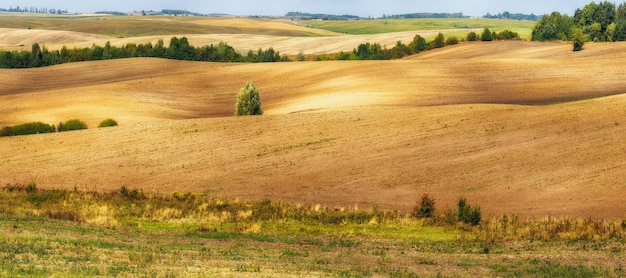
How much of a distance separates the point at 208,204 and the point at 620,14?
161 meters

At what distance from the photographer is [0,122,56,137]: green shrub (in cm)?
6153

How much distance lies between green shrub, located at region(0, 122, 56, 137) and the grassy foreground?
2144 cm

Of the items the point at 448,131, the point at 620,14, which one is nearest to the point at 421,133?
the point at 448,131

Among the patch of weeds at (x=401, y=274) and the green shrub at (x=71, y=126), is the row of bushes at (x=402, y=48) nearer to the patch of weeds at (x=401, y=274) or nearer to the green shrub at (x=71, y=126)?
the green shrub at (x=71, y=126)

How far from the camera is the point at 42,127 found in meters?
62.7

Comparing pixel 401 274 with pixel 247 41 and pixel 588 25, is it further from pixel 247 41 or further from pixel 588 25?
pixel 247 41

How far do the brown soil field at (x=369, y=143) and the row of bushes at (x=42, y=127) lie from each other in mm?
2725

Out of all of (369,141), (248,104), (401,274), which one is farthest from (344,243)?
(248,104)

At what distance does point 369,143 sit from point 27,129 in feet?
85.0

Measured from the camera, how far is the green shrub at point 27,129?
61.5 m

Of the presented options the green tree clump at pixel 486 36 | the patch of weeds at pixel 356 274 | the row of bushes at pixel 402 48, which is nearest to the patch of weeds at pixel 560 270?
the patch of weeds at pixel 356 274

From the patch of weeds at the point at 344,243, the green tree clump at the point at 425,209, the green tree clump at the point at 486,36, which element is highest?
the green tree clump at the point at 486,36

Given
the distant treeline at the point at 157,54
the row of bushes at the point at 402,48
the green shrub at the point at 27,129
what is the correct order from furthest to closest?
the row of bushes at the point at 402,48 → the distant treeline at the point at 157,54 → the green shrub at the point at 27,129

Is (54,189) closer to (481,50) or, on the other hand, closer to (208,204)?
(208,204)
